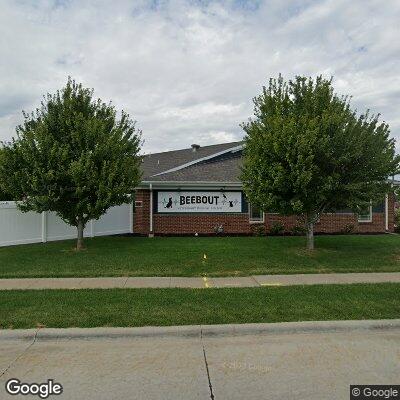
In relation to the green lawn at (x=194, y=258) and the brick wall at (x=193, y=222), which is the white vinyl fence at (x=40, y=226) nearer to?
the green lawn at (x=194, y=258)

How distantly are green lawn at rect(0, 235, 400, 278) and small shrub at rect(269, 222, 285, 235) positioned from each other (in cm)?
315

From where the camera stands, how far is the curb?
563cm

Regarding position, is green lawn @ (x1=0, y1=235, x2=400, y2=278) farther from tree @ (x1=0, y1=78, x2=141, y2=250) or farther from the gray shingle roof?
the gray shingle roof

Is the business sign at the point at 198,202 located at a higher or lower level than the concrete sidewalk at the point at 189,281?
higher

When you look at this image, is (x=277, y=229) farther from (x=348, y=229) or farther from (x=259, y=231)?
(x=348, y=229)

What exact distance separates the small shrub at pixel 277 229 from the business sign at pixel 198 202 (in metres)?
1.70

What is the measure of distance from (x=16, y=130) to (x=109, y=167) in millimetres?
3235

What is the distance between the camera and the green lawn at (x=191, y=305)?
617 cm

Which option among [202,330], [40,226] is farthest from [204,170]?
[202,330]

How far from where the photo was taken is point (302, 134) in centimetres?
1124

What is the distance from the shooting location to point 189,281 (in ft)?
30.1

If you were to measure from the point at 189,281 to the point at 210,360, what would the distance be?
4.25 metres

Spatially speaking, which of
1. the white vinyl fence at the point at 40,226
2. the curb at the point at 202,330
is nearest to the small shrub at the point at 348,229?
the white vinyl fence at the point at 40,226

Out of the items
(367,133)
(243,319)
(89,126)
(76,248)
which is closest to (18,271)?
(76,248)
